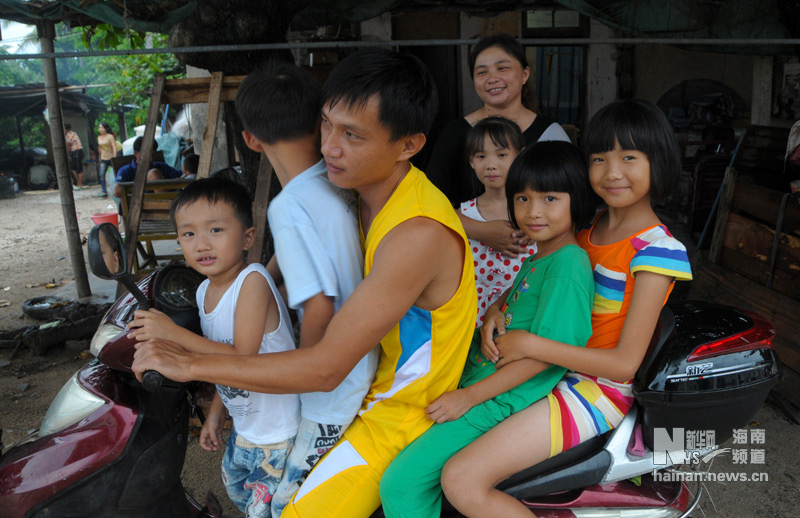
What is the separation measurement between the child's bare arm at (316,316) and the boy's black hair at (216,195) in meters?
0.43

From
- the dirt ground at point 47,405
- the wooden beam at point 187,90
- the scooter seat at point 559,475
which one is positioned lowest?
the dirt ground at point 47,405

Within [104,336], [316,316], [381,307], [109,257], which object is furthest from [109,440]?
[381,307]

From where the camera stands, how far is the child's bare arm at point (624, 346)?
4.89ft

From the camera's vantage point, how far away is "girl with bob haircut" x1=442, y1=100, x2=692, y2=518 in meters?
1.47

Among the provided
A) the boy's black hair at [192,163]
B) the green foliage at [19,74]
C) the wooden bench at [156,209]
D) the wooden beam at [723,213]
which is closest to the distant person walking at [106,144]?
the boy's black hair at [192,163]

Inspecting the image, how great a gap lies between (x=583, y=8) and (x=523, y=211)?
3345mm

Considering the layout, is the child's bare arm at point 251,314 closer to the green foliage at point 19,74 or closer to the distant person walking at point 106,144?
the distant person walking at point 106,144

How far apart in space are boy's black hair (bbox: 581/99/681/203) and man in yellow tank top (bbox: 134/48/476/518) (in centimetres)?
52

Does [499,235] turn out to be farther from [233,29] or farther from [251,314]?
[233,29]

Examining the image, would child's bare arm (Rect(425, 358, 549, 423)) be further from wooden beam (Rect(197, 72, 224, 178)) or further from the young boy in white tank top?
wooden beam (Rect(197, 72, 224, 178))

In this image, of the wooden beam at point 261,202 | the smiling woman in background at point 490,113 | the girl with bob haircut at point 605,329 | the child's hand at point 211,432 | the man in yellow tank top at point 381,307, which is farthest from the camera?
the wooden beam at point 261,202

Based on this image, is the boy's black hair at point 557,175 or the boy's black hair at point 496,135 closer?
the boy's black hair at point 557,175

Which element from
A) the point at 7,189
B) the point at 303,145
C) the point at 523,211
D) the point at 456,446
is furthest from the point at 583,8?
the point at 7,189

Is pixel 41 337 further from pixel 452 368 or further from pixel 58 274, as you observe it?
pixel 452 368
